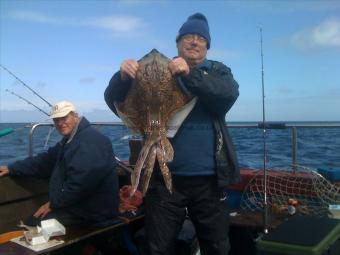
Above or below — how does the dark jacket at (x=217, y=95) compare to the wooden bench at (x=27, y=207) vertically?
above

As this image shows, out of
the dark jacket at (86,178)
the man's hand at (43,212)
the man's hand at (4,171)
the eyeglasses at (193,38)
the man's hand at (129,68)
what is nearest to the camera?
the man's hand at (129,68)

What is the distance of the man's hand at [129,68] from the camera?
3.41 meters

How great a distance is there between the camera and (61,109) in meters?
5.38

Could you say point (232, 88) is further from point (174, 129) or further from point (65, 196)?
point (65, 196)

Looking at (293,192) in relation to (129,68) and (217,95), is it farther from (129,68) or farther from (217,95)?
(129,68)

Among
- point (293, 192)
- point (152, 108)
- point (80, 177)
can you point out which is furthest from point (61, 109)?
point (293, 192)

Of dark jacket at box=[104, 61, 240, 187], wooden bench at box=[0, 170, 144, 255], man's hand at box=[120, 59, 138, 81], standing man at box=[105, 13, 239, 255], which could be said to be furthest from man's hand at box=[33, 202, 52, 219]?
man's hand at box=[120, 59, 138, 81]

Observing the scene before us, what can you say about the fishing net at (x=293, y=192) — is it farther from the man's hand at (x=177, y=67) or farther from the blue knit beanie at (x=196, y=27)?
the man's hand at (x=177, y=67)

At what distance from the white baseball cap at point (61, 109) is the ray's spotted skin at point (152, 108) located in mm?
1924

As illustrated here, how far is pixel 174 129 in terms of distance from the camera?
11.9 ft

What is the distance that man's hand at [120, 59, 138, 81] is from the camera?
3408 millimetres

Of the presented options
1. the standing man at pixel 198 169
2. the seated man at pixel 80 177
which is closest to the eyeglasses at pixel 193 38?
the standing man at pixel 198 169

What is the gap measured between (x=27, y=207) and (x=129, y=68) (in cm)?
317

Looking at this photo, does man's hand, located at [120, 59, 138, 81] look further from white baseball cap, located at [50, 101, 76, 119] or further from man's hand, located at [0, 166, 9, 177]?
man's hand, located at [0, 166, 9, 177]
